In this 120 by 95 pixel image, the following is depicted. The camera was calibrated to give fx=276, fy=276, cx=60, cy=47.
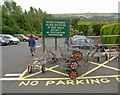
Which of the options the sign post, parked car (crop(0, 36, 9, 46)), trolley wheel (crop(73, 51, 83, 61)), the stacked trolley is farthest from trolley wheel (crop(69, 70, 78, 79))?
parked car (crop(0, 36, 9, 46))

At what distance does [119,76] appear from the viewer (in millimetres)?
11328

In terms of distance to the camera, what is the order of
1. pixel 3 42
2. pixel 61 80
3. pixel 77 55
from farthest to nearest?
pixel 3 42 < pixel 77 55 < pixel 61 80

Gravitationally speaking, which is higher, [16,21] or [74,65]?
[16,21]

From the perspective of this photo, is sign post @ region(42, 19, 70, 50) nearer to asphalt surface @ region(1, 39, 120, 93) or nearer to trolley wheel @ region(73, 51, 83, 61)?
asphalt surface @ region(1, 39, 120, 93)

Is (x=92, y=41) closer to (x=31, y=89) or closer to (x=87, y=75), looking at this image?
(x=87, y=75)

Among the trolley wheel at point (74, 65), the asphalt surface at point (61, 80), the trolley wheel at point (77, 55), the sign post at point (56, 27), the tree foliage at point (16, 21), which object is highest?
Result: the tree foliage at point (16, 21)

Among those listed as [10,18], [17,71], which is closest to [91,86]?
[17,71]

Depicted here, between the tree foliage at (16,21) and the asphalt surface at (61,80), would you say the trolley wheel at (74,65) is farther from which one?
the tree foliage at (16,21)

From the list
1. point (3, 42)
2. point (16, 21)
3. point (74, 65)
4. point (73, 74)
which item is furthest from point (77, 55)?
point (16, 21)

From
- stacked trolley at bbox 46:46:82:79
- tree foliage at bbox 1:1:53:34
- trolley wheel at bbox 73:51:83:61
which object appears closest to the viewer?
stacked trolley at bbox 46:46:82:79

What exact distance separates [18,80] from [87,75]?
290 cm

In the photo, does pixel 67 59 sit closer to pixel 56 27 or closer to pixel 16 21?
pixel 56 27

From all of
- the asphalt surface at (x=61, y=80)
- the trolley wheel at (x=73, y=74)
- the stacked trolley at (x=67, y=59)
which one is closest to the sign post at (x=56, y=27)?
the stacked trolley at (x=67, y=59)

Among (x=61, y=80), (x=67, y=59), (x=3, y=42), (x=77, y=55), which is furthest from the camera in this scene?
(x=3, y=42)
